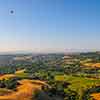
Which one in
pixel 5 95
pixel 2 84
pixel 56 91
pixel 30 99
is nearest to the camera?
pixel 30 99

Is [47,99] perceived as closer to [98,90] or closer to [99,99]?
[99,99]

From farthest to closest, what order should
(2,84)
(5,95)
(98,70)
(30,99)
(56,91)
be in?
(98,70)
(2,84)
(56,91)
(5,95)
(30,99)

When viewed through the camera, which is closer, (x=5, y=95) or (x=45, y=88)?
(x=5, y=95)

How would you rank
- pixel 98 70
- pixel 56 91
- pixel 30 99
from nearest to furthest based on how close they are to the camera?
1. pixel 30 99
2. pixel 56 91
3. pixel 98 70

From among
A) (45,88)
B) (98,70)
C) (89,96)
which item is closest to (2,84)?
(45,88)

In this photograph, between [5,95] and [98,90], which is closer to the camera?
[5,95]

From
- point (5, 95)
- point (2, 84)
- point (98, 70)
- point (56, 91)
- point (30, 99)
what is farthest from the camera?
point (98, 70)

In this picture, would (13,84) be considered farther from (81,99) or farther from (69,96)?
(81,99)

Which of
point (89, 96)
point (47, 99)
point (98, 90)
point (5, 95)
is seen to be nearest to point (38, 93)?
point (47, 99)
